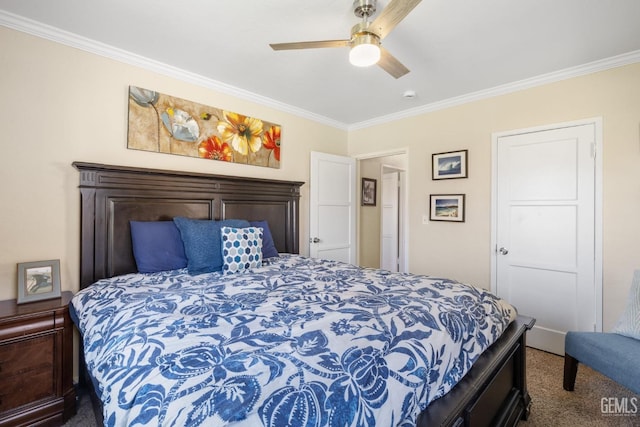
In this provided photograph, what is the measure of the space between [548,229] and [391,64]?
2.22 meters

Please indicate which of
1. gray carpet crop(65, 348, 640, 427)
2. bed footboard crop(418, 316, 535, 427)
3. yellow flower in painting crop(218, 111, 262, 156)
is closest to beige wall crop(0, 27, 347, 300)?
yellow flower in painting crop(218, 111, 262, 156)

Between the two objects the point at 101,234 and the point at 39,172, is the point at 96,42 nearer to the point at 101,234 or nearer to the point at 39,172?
the point at 39,172

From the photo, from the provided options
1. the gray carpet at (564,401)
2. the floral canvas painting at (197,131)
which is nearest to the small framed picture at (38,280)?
the gray carpet at (564,401)

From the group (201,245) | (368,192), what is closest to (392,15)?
(201,245)

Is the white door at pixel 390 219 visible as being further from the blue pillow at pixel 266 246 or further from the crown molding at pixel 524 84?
the blue pillow at pixel 266 246

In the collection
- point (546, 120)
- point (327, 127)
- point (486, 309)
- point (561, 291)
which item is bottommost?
point (561, 291)

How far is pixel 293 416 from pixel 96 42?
113 inches

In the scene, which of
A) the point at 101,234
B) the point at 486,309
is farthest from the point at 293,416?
the point at 101,234

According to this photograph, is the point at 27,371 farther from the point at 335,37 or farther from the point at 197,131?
the point at 335,37

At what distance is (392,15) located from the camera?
1.53 m

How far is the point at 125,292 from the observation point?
5.45ft

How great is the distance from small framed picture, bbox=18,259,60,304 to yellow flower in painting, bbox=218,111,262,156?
1761mm

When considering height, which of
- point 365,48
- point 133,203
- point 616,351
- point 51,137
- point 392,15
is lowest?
point 616,351

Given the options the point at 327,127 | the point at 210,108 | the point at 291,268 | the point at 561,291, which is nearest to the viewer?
the point at 291,268
